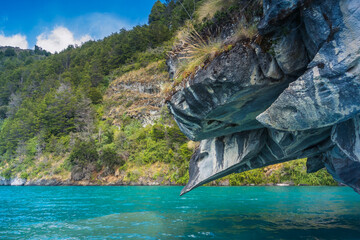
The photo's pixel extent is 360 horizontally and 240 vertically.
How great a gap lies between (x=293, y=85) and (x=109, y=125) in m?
49.8

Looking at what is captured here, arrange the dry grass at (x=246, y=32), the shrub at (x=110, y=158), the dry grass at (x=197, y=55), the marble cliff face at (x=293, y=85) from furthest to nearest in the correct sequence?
the shrub at (x=110, y=158)
the dry grass at (x=197, y=55)
the dry grass at (x=246, y=32)
the marble cliff face at (x=293, y=85)

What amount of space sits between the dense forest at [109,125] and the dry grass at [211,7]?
18.3 m

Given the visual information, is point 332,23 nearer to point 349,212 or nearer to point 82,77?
point 349,212

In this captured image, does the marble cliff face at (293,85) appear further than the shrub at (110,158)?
No

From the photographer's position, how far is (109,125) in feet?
170

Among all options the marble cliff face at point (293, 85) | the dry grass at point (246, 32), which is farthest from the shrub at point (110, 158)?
the dry grass at point (246, 32)

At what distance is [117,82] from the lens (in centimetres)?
6000

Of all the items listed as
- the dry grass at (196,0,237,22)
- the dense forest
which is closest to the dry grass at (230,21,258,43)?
the dry grass at (196,0,237,22)

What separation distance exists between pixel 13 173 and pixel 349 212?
51.8 m

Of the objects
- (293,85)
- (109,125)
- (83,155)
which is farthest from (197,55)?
(109,125)

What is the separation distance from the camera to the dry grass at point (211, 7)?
23.7ft

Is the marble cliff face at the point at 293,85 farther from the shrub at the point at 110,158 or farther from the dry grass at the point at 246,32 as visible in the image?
the shrub at the point at 110,158

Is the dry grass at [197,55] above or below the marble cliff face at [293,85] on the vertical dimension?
above

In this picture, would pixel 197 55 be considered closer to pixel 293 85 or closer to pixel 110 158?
pixel 293 85
